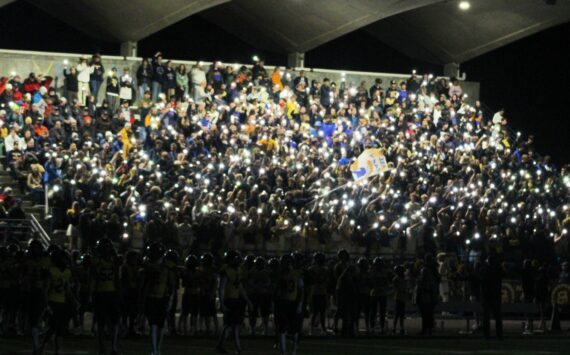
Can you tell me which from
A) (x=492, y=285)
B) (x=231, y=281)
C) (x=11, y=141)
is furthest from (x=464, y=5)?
(x=231, y=281)

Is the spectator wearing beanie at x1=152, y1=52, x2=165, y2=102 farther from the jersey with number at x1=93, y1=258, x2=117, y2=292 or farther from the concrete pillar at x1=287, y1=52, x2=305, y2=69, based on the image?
the jersey with number at x1=93, y1=258, x2=117, y2=292

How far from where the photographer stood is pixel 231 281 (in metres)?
19.6

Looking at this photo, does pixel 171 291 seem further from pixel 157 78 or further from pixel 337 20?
pixel 337 20

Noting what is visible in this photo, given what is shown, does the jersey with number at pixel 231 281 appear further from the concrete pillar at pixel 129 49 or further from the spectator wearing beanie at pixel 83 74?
the concrete pillar at pixel 129 49

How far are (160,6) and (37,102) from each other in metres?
7.74

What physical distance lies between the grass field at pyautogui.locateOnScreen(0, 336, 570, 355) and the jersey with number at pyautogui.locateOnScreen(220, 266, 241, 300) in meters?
0.99

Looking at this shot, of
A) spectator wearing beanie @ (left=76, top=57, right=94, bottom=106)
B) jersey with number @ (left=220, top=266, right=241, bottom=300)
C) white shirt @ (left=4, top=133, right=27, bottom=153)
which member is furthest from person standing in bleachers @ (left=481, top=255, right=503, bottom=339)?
spectator wearing beanie @ (left=76, top=57, right=94, bottom=106)

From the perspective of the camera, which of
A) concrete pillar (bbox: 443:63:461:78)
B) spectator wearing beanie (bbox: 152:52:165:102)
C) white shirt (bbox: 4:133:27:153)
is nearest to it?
white shirt (bbox: 4:133:27:153)

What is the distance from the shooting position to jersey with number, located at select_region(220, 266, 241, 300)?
1955 cm

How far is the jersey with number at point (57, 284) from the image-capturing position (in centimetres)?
1803

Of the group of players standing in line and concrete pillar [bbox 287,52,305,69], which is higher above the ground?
concrete pillar [bbox 287,52,305,69]

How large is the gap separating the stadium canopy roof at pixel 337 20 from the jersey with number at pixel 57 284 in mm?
22263

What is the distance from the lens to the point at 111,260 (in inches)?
750

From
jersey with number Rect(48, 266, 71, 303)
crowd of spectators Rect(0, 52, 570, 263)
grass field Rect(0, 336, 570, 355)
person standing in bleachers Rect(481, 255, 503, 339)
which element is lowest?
grass field Rect(0, 336, 570, 355)
